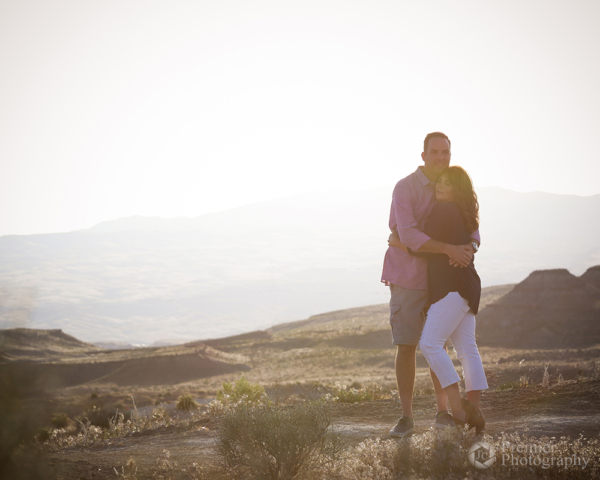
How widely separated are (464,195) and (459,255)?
52cm

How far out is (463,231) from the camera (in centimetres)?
374

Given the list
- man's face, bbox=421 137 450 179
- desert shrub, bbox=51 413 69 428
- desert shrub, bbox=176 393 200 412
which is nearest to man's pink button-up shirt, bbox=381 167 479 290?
man's face, bbox=421 137 450 179

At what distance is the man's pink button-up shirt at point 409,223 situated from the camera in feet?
12.4

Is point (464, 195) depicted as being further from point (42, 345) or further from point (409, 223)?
point (42, 345)

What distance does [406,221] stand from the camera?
378cm

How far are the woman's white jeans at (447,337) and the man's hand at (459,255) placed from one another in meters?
0.24

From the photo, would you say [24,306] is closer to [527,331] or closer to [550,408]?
[550,408]

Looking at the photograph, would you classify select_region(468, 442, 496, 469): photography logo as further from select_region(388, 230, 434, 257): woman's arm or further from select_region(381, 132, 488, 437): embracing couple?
select_region(388, 230, 434, 257): woman's arm

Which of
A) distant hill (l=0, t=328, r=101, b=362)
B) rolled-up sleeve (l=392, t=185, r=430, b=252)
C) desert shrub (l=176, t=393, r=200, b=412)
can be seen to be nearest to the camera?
rolled-up sleeve (l=392, t=185, r=430, b=252)

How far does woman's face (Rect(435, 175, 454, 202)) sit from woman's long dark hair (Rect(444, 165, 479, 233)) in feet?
0.11

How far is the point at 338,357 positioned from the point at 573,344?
15198mm

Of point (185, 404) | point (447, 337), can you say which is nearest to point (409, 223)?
point (447, 337)

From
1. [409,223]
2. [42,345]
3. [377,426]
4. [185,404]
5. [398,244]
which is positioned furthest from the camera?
[42,345]

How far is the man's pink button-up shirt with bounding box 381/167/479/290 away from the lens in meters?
3.78
